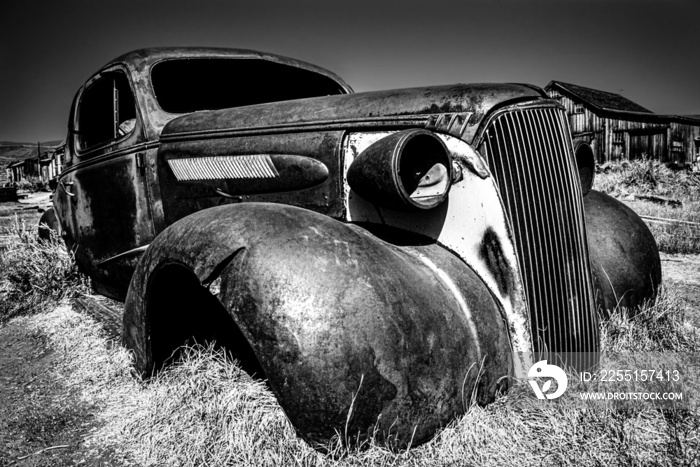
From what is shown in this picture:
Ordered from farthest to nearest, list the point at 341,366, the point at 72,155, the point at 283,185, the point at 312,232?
the point at 72,155 < the point at 283,185 < the point at 312,232 < the point at 341,366

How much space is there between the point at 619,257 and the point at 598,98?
31.0 meters

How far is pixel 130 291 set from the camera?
7.45 feet

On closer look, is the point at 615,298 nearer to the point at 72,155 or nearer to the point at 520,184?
the point at 520,184

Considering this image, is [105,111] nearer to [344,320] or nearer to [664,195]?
[344,320]

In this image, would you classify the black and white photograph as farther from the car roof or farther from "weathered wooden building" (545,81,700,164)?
"weathered wooden building" (545,81,700,164)

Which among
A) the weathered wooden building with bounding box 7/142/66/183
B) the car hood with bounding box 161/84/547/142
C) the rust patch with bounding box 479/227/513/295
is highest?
the car hood with bounding box 161/84/547/142

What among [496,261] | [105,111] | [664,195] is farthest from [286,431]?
[664,195]

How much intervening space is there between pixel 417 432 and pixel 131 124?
310 centimetres

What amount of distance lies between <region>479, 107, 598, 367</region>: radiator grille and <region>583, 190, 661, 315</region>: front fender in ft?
2.37

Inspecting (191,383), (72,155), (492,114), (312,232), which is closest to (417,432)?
(312,232)

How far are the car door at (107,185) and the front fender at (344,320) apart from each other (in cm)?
156

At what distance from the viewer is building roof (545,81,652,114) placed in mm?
28625

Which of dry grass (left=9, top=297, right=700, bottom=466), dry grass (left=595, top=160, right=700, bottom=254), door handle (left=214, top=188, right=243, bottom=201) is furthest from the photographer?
dry grass (left=595, top=160, right=700, bottom=254)

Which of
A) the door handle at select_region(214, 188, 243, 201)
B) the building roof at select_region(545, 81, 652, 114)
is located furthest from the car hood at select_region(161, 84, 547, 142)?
the building roof at select_region(545, 81, 652, 114)
